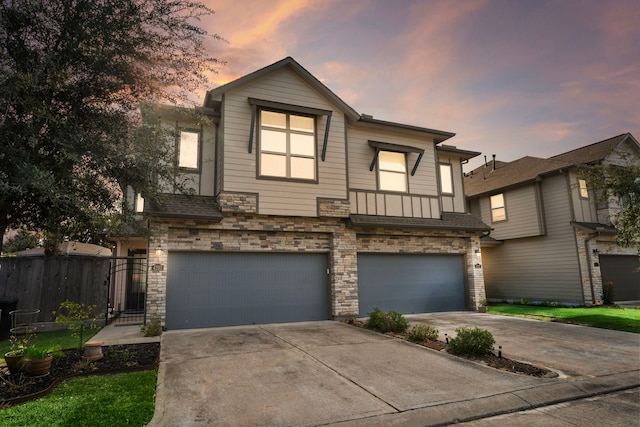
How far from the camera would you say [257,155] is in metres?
11.2

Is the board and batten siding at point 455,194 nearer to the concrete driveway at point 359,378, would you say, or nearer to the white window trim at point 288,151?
the white window trim at point 288,151

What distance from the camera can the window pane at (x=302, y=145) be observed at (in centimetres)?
1187

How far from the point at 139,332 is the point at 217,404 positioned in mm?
6294

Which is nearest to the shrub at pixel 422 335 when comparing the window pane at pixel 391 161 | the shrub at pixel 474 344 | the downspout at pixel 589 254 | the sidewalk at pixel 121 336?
the shrub at pixel 474 344

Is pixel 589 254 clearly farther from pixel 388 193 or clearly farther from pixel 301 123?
pixel 301 123

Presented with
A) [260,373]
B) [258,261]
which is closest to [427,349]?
[260,373]

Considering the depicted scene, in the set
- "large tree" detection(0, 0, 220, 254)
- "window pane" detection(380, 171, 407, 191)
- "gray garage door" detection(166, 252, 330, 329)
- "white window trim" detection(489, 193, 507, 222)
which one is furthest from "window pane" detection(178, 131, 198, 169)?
"white window trim" detection(489, 193, 507, 222)

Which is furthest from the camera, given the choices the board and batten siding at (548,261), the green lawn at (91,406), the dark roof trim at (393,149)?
the board and batten siding at (548,261)

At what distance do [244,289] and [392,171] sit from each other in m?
7.12

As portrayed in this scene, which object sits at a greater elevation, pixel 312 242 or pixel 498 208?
pixel 498 208

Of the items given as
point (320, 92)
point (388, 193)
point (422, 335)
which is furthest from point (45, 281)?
point (388, 193)

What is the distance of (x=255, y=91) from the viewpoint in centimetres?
1150

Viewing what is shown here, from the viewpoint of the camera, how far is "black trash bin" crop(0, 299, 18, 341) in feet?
30.8

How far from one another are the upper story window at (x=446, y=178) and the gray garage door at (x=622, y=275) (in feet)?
29.2
